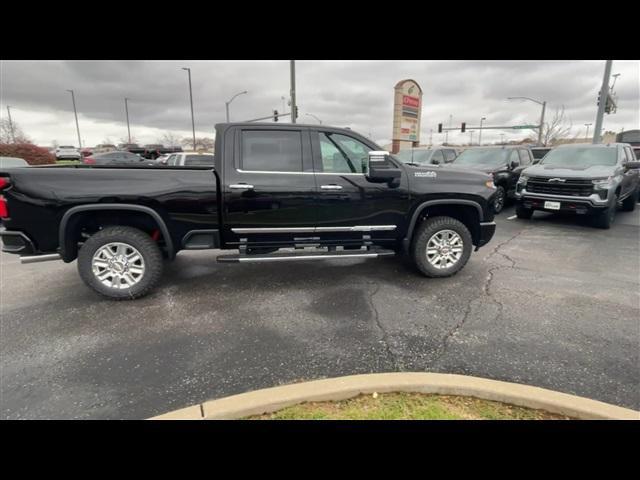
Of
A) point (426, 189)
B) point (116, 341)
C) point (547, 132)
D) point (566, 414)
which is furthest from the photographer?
point (547, 132)

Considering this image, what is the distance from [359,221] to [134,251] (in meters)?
2.66

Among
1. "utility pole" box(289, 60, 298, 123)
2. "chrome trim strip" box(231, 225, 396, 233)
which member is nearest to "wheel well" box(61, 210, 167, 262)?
"chrome trim strip" box(231, 225, 396, 233)

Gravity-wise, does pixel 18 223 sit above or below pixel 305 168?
below

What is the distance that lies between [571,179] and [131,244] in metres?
8.51

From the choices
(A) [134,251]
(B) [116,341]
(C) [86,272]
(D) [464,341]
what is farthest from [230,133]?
(D) [464,341]

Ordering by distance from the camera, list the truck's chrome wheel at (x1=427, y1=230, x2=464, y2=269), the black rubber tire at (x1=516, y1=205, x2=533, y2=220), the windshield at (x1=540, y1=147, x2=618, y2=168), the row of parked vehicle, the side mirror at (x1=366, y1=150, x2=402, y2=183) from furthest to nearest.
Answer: the black rubber tire at (x1=516, y1=205, x2=533, y2=220), the windshield at (x1=540, y1=147, x2=618, y2=168), the row of parked vehicle, the truck's chrome wheel at (x1=427, y1=230, x2=464, y2=269), the side mirror at (x1=366, y1=150, x2=402, y2=183)

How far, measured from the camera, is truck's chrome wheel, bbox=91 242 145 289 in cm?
390

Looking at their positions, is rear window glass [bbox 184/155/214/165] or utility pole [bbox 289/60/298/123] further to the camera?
utility pole [bbox 289/60/298/123]

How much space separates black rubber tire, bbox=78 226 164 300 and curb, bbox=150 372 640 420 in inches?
84.9

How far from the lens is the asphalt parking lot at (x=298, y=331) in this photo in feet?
8.59

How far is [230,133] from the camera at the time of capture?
416cm

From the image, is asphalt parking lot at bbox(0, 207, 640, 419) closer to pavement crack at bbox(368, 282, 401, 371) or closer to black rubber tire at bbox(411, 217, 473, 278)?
pavement crack at bbox(368, 282, 401, 371)

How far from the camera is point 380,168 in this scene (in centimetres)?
417

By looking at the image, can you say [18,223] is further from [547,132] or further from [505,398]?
[547,132]
